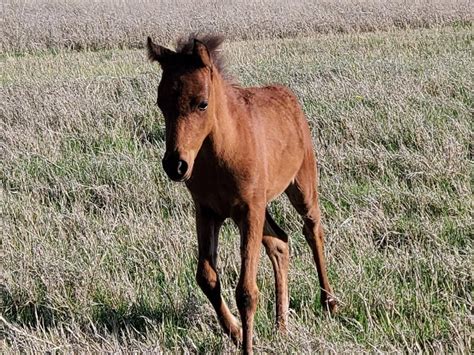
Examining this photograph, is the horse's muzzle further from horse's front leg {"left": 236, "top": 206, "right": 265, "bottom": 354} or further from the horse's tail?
the horse's tail

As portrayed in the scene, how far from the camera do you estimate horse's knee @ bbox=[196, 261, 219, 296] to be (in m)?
3.88

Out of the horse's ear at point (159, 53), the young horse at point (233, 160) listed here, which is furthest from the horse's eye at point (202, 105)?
the horse's ear at point (159, 53)

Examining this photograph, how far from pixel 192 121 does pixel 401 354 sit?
1408mm

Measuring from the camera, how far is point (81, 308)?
427 cm

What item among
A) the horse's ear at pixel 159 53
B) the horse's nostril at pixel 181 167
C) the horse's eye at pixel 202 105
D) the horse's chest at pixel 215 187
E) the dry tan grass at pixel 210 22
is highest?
the horse's ear at pixel 159 53

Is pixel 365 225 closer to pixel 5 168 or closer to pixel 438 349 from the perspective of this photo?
pixel 438 349

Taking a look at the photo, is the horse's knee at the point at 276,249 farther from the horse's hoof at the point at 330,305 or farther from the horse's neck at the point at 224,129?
the horse's neck at the point at 224,129

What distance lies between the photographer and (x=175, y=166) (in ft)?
10.0

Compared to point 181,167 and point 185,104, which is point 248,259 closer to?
point 181,167

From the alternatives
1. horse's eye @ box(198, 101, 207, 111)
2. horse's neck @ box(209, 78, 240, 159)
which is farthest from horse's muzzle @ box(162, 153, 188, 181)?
horse's neck @ box(209, 78, 240, 159)

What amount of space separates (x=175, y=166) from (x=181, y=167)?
29mm

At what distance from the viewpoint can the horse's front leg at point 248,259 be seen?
369cm

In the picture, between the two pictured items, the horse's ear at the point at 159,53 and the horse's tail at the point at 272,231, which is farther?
the horse's tail at the point at 272,231

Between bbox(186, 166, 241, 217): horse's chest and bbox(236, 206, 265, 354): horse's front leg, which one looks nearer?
bbox(186, 166, 241, 217): horse's chest
